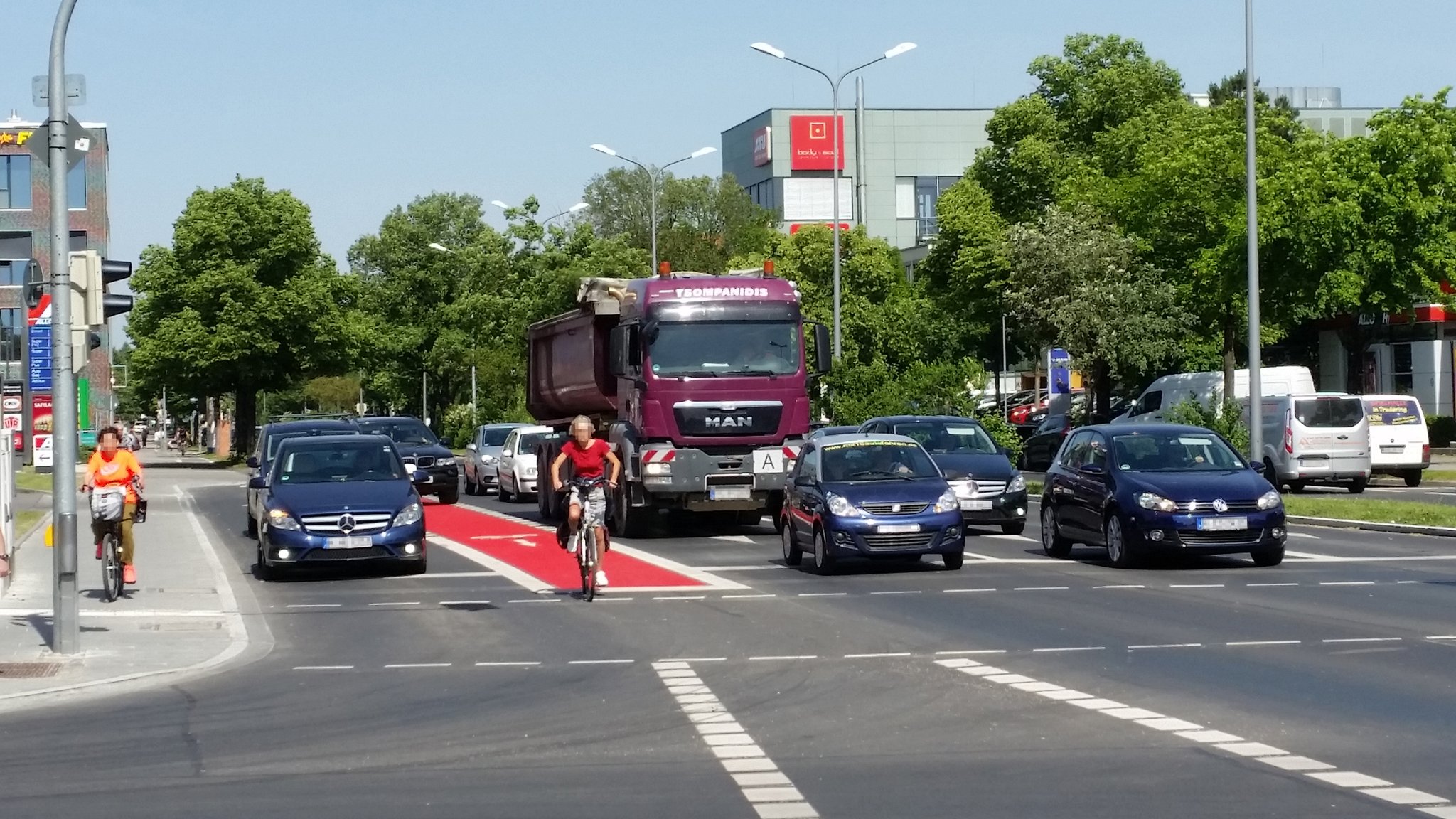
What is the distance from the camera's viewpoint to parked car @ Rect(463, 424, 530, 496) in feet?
151

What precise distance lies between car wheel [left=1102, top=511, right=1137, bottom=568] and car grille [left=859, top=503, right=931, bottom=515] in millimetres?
2153

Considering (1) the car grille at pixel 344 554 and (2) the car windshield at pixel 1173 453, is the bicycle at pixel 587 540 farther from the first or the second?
(2) the car windshield at pixel 1173 453

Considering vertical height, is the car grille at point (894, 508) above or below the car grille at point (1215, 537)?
above

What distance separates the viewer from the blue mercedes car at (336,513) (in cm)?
2155

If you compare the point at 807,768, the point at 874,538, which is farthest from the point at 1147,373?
the point at 807,768

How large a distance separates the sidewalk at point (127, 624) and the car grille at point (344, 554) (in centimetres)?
102

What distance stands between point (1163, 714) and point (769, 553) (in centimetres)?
1492

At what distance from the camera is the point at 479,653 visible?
1446 cm

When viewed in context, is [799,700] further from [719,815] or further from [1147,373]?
[1147,373]

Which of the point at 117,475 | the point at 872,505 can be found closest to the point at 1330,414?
the point at 872,505

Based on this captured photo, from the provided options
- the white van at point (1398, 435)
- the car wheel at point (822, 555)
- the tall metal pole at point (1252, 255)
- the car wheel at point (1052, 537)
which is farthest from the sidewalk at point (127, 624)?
the white van at point (1398, 435)

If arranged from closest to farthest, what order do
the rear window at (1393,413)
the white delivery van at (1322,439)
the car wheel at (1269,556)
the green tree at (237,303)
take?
the car wheel at (1269,556)
the white delivery van at (1322,439)
the rear window at (1393,413)
the green tree at (237,303)

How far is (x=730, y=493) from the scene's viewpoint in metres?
28.2

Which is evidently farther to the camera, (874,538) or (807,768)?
(874,538)
